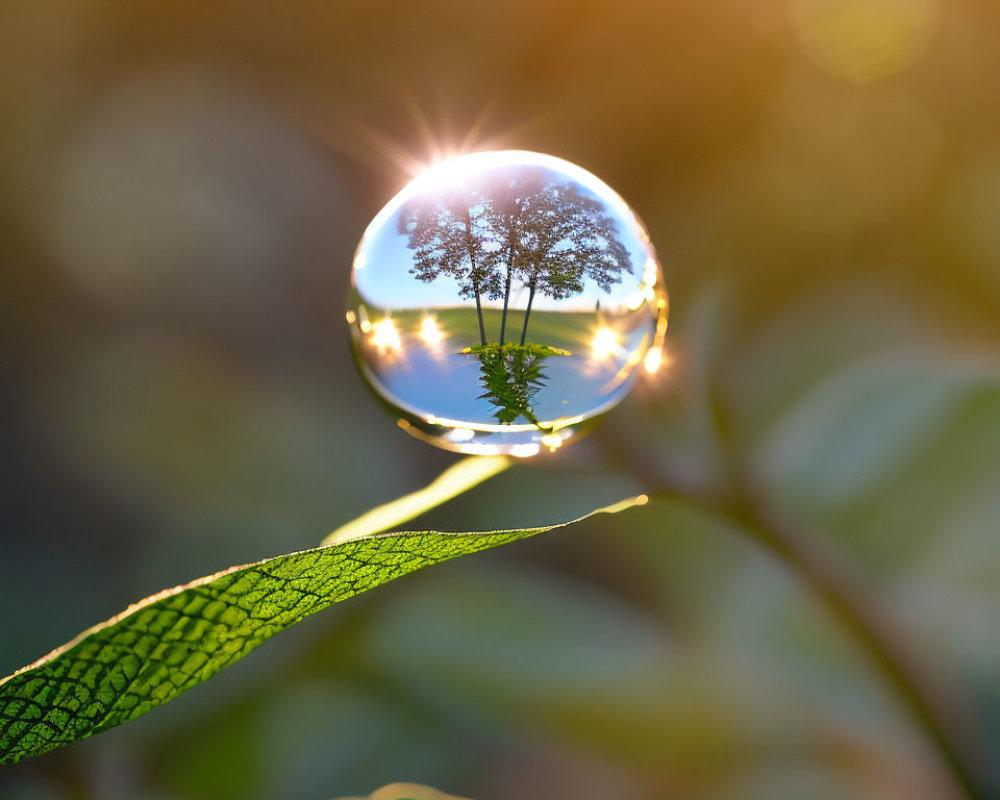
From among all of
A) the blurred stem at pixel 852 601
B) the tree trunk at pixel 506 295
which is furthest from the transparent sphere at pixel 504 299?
the blurred stem at pixel 852 601

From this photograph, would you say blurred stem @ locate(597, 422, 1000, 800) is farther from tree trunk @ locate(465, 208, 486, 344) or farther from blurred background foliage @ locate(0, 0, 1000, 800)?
tree trunk @ locate(465, 208, 486, 344)

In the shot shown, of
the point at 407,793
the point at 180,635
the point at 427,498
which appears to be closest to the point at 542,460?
the point at 427,498

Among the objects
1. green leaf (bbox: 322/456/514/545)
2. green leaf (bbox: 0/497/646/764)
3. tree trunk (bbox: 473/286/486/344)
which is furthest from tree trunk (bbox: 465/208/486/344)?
A: green leaf (bbox: 0/497/646/764)

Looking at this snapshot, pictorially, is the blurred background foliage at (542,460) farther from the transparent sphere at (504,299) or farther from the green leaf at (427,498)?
the transparent sphere at (504,299)

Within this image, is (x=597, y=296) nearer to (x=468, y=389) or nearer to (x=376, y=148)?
(x=468, y=389)

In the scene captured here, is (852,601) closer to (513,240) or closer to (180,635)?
(513,240)

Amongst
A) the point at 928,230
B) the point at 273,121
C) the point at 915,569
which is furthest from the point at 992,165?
the point at 273,121
